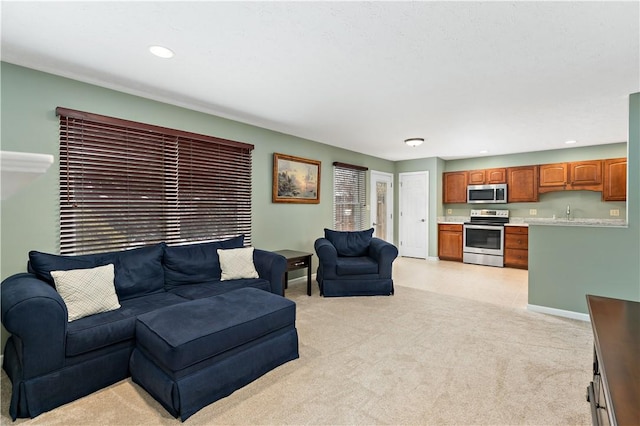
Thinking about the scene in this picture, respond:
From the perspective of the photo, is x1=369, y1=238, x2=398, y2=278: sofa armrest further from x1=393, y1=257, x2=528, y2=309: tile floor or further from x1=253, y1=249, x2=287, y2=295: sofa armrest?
x1=253, y1=249, x2=287, y2=295: sofa armrest

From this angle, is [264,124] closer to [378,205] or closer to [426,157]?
[378,205]

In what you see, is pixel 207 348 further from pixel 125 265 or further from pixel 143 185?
pixel 143 185

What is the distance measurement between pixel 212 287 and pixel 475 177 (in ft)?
19.2

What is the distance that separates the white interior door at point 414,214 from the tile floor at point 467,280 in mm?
588

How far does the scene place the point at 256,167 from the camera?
4.35m

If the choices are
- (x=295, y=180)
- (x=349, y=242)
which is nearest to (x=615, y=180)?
(x=349, y=242)

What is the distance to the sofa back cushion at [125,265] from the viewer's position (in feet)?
7.96

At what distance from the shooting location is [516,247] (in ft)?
19.8

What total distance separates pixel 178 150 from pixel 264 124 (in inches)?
47.7

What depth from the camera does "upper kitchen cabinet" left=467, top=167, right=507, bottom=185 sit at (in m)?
6.46

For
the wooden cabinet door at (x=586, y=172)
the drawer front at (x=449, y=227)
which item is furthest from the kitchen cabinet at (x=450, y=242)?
the wooden cabinet door at (x=586, y=172)

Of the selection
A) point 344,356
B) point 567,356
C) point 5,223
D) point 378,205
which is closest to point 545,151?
point 378,205

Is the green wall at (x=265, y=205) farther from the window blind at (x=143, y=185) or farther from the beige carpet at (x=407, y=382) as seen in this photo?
the beige carpet at (x=407, y=382)

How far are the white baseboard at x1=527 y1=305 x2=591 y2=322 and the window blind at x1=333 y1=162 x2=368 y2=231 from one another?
10.2 feet
